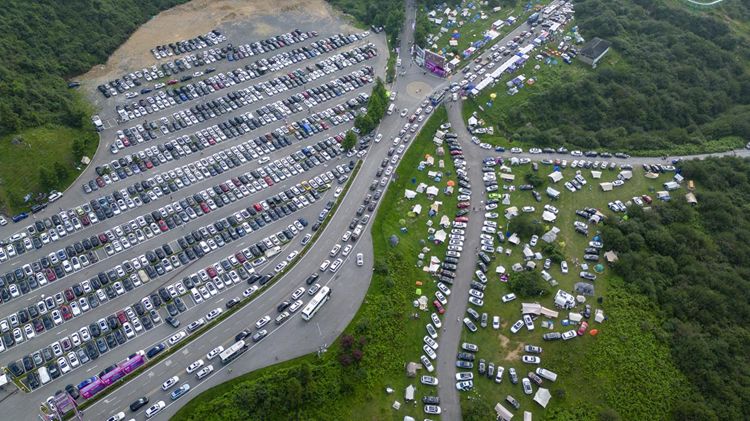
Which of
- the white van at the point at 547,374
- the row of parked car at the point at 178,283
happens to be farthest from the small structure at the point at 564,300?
the row of parked car at the point at 178,283

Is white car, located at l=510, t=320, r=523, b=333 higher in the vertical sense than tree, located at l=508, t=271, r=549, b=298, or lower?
lower

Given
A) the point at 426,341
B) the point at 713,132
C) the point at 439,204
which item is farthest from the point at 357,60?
the point at 713,132

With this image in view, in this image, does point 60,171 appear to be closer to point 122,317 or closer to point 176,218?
point 176,218

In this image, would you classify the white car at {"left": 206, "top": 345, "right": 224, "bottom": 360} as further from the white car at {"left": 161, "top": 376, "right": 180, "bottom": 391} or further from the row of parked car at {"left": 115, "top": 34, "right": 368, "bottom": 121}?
the row of parked car at {"left": 115, "top": 34, "right": 368, "bottom": 121}

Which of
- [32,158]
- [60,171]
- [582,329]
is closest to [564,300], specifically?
[582,329]

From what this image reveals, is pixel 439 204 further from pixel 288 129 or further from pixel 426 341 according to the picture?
pixel 288 129

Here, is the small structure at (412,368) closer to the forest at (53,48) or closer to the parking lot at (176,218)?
the parking lot at (176,218)

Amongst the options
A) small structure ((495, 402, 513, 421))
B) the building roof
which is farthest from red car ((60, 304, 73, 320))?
the building roof
